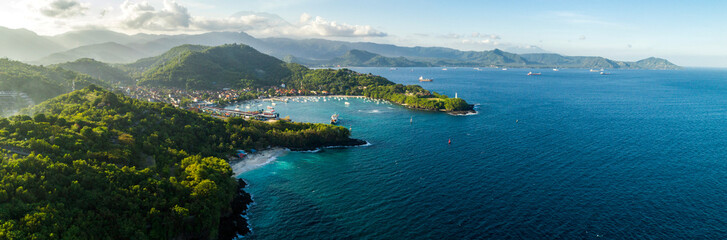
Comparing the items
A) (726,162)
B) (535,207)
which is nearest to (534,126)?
(726,162)

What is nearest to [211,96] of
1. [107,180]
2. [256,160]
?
[256,160]

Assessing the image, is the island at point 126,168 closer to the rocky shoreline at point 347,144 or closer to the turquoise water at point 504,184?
the rocky shoreline at point 347,144

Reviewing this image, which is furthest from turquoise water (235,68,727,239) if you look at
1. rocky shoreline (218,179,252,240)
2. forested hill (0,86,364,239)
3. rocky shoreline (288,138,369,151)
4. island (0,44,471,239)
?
forested hill (0,86,364,239)

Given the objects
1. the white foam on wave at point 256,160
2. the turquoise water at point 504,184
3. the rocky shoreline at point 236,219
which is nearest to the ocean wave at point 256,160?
the white foam on wave at point 256,160

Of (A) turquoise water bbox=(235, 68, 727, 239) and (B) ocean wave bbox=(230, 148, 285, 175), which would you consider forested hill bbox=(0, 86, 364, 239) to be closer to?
(B) ocean wave bbox=(230, 148, 285, 175)

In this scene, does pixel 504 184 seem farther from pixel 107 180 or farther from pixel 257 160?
pixel 107 180

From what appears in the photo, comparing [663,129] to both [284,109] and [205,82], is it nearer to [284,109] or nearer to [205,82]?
[284,109]
